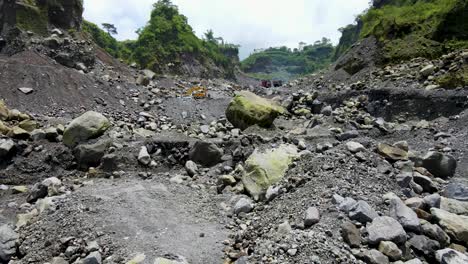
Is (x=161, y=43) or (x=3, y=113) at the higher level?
(x=161, y=43)

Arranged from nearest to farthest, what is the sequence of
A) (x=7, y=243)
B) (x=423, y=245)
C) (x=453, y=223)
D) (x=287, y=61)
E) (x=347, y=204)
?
(x=423, y=245), (x=453, y=223), (x=347, y=204), (x=7, y=243), (x=287, y=61)

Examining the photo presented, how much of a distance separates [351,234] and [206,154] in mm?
4069

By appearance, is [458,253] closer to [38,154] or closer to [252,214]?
[252,214]

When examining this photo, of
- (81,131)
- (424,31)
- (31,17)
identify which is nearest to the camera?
(81,131)

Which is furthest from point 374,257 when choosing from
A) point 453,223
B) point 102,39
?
point 102,39

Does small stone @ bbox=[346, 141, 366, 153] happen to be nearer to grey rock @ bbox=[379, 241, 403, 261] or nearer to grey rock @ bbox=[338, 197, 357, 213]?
grey rock @ bbox=[338, 197, 357, 213]

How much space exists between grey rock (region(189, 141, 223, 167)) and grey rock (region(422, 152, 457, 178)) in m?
3.76

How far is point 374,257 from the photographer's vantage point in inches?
128

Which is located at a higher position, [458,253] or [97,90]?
[97,90]

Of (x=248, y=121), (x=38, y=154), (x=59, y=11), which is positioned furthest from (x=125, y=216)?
(x=59, y=11)

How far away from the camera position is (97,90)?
13000 mm

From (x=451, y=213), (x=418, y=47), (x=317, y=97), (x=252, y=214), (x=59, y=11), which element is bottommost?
(x=252, y=214)

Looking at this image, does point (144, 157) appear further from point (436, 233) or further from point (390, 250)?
point (436, 233)

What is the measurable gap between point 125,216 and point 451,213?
162 inches
